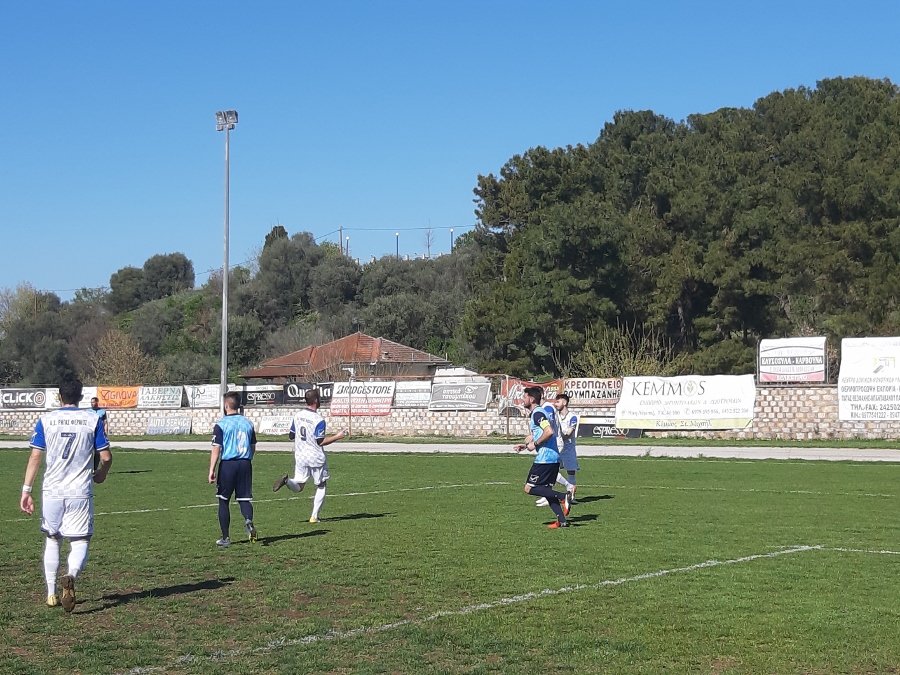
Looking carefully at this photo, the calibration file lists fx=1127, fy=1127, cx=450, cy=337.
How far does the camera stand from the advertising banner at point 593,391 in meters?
41.2

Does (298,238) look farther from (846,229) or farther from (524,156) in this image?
(846,229)

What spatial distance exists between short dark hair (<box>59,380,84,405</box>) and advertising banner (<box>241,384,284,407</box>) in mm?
38714

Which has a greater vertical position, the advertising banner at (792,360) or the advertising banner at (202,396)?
the advertising banner at (792,360)

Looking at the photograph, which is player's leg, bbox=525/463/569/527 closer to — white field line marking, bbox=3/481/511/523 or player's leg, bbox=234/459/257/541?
player's leg, bbox=234/459/257/541

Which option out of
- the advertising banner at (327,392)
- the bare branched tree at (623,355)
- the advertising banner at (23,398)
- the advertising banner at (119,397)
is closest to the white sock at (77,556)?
the advertising banner at (327,392)

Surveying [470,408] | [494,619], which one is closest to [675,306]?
[470,408]

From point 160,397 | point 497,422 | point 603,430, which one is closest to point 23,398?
point 160,397

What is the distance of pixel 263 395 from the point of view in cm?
4875

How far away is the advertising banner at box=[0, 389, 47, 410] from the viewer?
172 feet

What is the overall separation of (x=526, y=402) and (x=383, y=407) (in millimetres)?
30971

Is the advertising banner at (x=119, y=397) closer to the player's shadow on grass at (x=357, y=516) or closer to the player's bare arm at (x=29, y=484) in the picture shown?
the player's shadow on grass at (x=357, y=516)

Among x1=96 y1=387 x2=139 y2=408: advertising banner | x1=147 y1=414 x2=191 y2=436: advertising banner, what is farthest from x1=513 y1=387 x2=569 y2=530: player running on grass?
x1=96 y1=387 x2=139 y2=408: advertising banner

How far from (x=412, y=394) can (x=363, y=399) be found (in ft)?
7.18

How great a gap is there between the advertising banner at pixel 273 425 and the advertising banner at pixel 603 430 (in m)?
13.3
